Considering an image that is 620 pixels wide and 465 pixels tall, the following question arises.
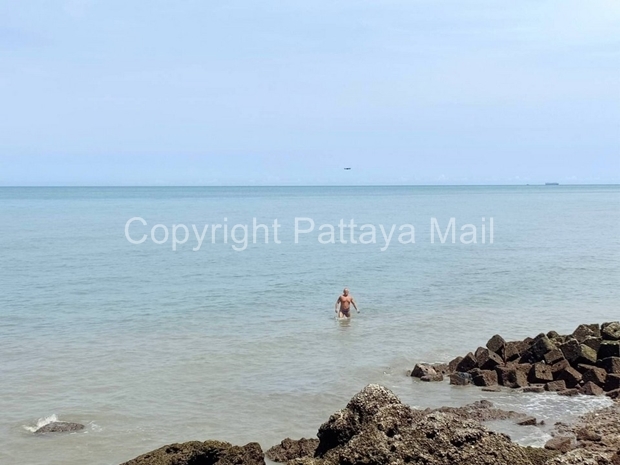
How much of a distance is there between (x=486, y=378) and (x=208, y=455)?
839 cm

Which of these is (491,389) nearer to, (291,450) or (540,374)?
(540,374)

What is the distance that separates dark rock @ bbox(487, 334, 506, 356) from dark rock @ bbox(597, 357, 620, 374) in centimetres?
A: 209

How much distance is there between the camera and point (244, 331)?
20.9 meters

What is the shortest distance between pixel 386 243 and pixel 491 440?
45.5 metres

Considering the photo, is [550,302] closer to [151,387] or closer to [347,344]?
[347,344]

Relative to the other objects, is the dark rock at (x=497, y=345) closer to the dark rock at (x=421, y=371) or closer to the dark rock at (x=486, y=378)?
the dark rock at (x=486, y=378)

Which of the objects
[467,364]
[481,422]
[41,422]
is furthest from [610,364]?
[41,422]

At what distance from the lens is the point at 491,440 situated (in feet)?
23.7

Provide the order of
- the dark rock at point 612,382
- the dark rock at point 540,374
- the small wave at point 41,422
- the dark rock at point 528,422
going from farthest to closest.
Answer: the dark rock at point 540,374, the dark rock at point 612,382, the small wave at point 41,422, the dark rock at point 528,422

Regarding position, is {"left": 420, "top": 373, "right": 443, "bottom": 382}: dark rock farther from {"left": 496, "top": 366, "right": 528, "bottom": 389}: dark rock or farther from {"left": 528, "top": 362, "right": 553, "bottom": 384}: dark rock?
{"left": 528, "top": 362, "right": 553, "bottom": 384}: dark rock

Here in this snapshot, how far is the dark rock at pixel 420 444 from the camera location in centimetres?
709

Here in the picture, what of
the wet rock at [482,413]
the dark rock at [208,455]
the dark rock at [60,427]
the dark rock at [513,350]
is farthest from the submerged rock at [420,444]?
the dark rock at [513,350]

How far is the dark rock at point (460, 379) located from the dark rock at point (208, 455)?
768 centimetres

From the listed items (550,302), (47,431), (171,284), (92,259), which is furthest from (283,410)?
(92,259)
